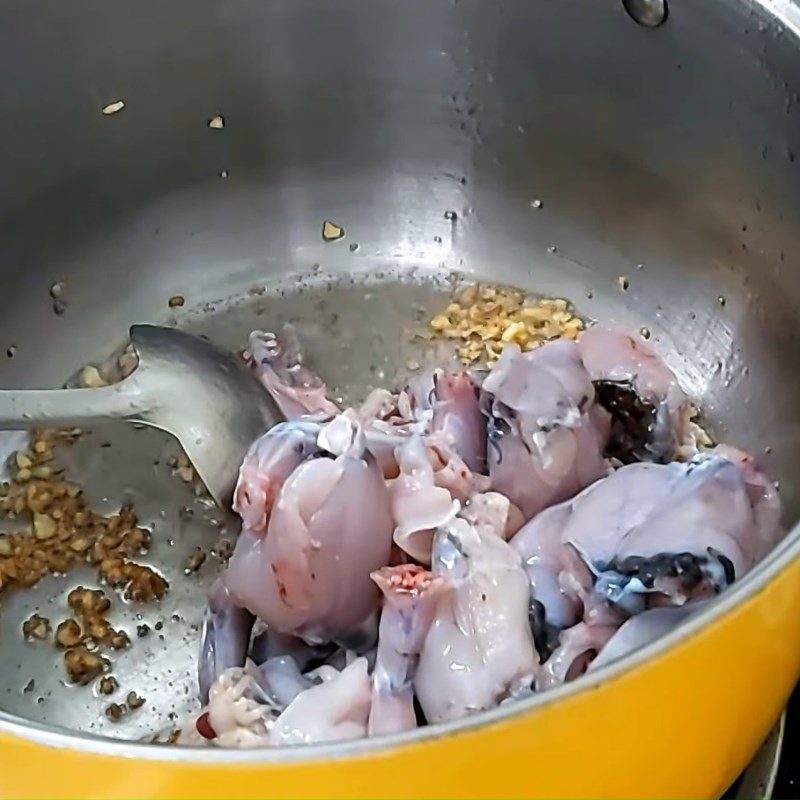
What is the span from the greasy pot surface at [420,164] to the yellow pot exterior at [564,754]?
0.79 feet

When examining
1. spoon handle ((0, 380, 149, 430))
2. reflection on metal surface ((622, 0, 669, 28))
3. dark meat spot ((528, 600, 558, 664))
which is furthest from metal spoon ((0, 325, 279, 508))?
reflection on metal surface ((622, 0, 669, 28))

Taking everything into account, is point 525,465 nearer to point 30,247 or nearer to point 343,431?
point 343,431

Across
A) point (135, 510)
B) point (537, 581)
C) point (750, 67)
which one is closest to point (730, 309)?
point (750, 67)

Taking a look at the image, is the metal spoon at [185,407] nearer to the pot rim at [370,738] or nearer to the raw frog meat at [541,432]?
the raw frog meat at [541,432]

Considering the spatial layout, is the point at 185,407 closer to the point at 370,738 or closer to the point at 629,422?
the point at 629,422

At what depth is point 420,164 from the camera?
97cm

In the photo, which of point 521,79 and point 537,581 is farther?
point 521,79

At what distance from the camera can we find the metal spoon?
31.0 inches

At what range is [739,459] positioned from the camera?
687mm

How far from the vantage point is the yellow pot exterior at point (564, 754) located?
1.36ft

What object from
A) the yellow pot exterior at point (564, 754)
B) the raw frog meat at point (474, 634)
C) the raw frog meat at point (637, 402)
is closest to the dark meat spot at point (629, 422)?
the raw frog meat at point (637, 402)

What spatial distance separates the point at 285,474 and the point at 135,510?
8.7 inches

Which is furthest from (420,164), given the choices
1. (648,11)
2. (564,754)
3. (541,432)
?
(564,754)

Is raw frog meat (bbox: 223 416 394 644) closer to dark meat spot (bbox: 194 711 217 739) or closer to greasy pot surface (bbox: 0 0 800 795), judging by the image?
dark meat spot (bbox: 194 711 217 739)
